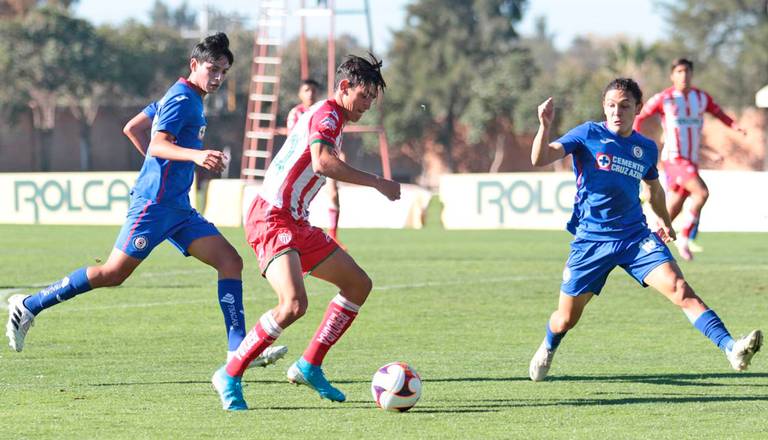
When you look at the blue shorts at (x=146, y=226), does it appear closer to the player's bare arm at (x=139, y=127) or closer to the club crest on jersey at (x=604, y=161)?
the player's bare arm at (x=139, y=127)

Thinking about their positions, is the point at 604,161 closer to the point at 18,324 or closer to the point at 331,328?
the point at 331,328

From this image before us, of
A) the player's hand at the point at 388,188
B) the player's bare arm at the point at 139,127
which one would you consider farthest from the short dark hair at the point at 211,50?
the player's hand at the point at 388,188

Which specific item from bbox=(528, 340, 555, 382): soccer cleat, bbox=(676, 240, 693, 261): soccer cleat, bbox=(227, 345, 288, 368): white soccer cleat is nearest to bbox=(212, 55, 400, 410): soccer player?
bbox=(227, 345, 288, 368): white soccer cleat

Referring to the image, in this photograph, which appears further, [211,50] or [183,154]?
[211,50]

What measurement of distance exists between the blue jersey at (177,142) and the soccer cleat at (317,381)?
4.75 ft

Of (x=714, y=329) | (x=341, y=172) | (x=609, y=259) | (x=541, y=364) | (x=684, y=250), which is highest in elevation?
(x=341, y=172)

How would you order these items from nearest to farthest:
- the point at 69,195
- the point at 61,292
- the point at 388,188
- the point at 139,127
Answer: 1. the point at 388,188
2. the point at 61,292
3. the point at 139,127
4. the point at 69,195

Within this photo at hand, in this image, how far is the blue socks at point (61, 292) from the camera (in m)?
8.12

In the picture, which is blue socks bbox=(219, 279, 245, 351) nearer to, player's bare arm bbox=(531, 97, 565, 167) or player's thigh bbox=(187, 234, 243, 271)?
player's thigh bbox=(187, 234, 243, 271)

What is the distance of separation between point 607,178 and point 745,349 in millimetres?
1370

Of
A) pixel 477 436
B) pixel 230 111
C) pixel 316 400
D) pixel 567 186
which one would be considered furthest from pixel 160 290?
pixel 230 111

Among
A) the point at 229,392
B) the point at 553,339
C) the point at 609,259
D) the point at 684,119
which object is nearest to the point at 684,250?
the point at 684,119

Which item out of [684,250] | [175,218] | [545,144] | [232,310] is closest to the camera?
[545,144]

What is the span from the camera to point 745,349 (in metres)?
6.91
